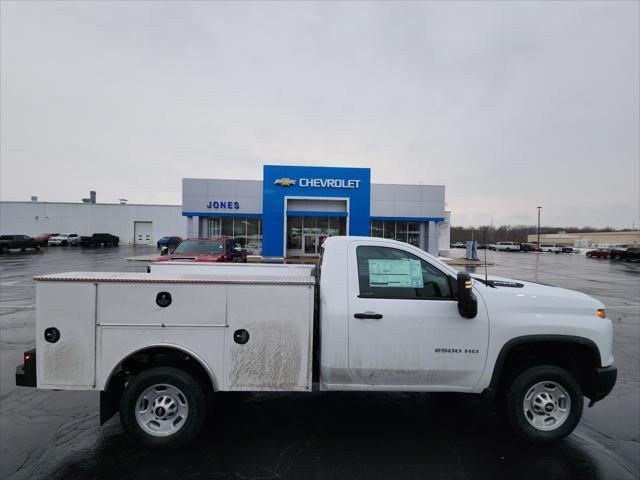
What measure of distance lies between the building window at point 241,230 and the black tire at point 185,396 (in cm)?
2850

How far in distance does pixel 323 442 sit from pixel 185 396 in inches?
56.8

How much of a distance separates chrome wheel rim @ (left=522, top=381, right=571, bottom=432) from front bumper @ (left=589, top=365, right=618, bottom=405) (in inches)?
13.8

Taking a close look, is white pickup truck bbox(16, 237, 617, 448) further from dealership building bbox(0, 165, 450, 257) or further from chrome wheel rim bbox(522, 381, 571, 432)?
dealership building bbox(0, 165, 450, 257)

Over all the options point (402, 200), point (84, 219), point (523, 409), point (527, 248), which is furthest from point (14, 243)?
point (527, 248)

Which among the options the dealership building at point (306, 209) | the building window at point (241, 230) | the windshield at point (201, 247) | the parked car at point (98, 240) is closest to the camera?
the windshield at point (201, 247)

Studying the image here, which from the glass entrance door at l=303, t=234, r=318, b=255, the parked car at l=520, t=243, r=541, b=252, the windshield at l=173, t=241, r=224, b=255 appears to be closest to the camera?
the windshield at l=173, t=241, r=224, b=255

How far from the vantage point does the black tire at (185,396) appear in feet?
10.7

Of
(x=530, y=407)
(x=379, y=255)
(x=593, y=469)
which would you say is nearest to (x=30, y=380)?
(x=379, y=255)

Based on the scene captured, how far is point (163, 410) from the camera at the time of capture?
11.0 feet

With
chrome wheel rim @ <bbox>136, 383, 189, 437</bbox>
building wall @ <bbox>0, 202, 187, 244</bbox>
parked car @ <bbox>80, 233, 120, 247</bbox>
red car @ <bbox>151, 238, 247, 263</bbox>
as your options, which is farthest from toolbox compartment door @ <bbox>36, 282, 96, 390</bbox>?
building wall @ <bbox>0, 202, 187, 244</bbox>

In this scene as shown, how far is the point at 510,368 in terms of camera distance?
366 centimetres

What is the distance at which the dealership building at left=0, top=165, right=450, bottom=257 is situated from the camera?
2833 cm

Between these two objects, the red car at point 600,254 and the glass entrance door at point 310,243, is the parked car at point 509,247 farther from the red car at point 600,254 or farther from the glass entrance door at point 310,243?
the glass entrance door at point 310,243

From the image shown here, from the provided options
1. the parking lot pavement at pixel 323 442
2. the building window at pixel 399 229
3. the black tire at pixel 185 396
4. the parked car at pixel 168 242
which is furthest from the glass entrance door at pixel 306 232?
the black tire at pixel 185 396
